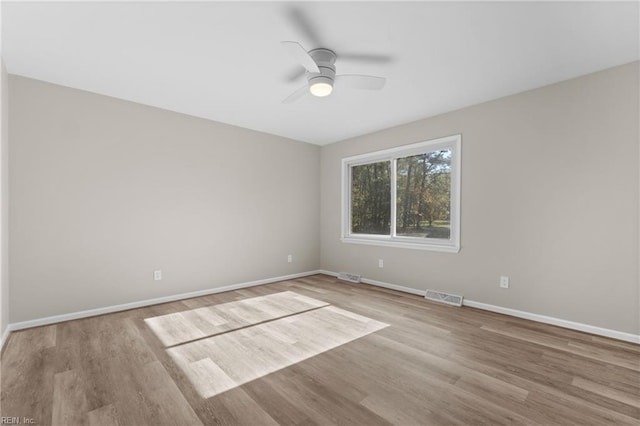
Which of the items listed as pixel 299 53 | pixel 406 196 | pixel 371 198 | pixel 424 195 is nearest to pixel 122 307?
pixel 299 53

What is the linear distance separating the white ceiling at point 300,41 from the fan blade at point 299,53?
224 millimetres

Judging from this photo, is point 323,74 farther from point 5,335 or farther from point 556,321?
point 5,335

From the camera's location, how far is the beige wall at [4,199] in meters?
2.37

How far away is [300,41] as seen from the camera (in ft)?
7.19

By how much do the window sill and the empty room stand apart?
0.12 feet

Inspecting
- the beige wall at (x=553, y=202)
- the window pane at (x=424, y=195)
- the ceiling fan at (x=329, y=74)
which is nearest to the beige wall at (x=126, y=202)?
the window pane at (x=424, y=195)

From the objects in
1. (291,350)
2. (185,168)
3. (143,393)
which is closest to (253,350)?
(291,350)

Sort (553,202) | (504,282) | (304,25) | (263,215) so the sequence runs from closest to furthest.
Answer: (304,25), (553,202), (504,282), (263,215)

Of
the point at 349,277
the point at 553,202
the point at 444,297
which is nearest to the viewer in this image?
the point at 553,202

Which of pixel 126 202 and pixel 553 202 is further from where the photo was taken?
pixel 126 202

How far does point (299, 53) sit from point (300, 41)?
34 centimetres

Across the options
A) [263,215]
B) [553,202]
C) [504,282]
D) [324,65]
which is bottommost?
[504,282]

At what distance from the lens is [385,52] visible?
2318mm

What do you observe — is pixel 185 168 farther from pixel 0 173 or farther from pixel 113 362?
pixel 113 362
